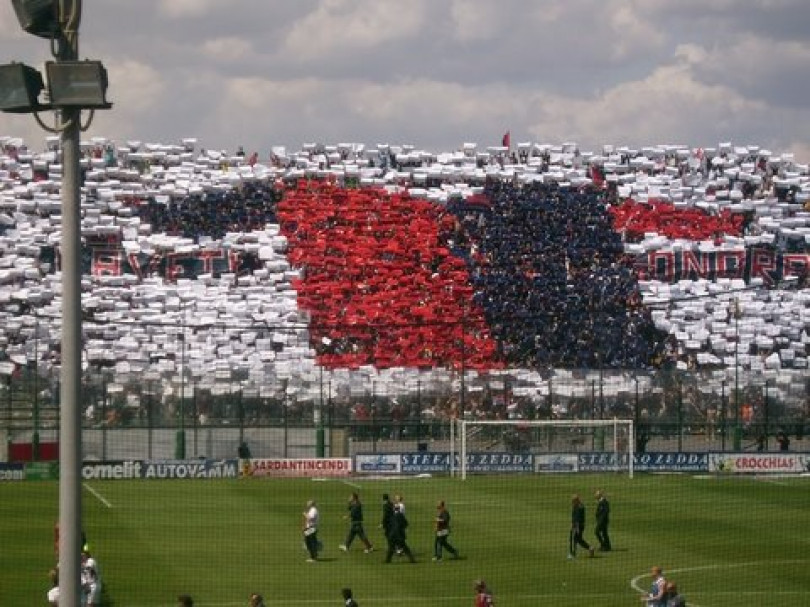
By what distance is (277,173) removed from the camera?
300 ft

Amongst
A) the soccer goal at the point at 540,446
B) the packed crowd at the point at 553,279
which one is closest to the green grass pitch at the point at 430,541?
the soccer goal at the point at 540,446

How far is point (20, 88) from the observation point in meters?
9.35

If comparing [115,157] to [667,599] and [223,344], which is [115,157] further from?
[667,599]

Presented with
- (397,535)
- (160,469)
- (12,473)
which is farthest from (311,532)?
(12,473)

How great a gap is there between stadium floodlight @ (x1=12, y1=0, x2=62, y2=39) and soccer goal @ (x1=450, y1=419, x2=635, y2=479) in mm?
Result: 46037

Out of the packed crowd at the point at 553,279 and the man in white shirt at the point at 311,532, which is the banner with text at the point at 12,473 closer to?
the man in white shirt at the point at 311,532

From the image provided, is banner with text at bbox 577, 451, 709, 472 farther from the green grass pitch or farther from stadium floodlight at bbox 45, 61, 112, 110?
stadium floodlight at bbox 45, 61, 112, 110

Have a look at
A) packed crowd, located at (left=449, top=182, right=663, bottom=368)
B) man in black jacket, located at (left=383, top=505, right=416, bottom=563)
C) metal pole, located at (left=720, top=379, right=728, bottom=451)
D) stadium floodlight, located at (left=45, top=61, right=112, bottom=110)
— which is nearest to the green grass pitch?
man in black jacket, located at (left=383, top=505, right=416, bottom=563)

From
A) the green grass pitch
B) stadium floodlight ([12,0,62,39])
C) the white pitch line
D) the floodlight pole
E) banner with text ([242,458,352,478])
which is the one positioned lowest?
the green grass pitch

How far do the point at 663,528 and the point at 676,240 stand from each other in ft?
158

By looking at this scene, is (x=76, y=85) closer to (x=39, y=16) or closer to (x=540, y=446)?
(x=39, y=16)

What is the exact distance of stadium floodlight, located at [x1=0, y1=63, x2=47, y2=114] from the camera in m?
9.26

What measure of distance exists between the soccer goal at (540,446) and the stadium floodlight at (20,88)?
150ft

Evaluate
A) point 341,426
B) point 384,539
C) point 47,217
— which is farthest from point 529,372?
point 47,217
